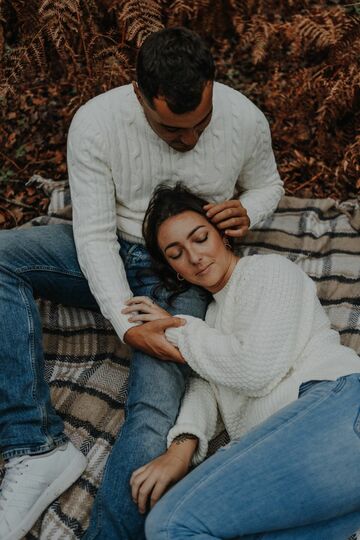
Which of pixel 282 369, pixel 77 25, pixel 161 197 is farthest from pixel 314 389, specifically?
pixel 77 25

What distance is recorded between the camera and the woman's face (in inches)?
119

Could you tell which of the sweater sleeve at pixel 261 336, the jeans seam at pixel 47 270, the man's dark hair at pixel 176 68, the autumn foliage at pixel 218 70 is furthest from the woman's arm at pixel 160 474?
the autumn foliage at pixel 218 70

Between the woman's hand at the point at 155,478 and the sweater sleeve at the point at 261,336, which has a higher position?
the sweater sleeve at the point at 261,336

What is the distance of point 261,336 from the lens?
2.69m

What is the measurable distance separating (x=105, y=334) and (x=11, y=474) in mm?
1041

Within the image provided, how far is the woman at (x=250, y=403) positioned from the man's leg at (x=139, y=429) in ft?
0.21

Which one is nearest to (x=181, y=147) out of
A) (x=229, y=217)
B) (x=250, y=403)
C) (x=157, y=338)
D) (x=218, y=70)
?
(x=229, y=217)

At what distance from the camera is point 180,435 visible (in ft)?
9.25

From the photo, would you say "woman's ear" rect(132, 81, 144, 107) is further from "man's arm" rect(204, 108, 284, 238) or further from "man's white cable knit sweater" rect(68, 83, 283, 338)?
"man's arm" rect(204, 108, 284, 238)

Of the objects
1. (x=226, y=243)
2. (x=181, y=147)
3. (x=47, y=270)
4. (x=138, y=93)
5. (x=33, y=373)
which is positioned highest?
(x=138, y=93)

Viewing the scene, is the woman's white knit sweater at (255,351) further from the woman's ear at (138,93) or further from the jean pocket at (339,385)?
the woman's ear at (138,93)

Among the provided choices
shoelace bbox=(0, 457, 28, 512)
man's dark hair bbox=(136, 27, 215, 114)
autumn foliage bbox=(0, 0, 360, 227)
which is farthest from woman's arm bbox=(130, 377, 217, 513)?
autumn foliage bbox=(0, 0, 360, 227)

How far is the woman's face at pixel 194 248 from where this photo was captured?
3.01 meters

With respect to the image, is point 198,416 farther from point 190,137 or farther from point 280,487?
point 190,137
